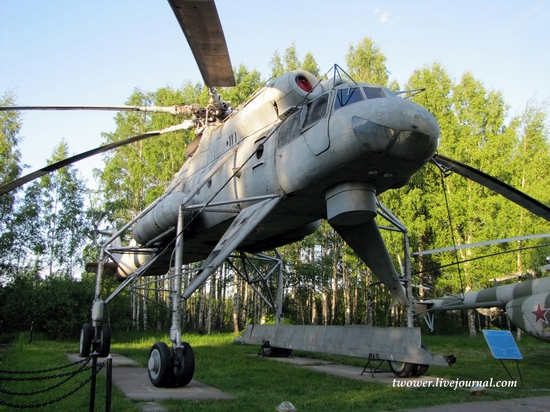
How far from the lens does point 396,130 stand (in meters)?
6.32

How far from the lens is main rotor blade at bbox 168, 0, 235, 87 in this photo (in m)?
6.10

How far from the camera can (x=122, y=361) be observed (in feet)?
38.9

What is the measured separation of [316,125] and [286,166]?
0.92 m

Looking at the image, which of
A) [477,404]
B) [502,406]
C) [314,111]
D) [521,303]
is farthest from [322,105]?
[521,303]

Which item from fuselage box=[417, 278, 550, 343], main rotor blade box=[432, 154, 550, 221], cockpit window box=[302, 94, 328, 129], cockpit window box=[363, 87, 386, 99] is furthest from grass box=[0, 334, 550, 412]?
cockpit window box=[363, 87, 386, 99]

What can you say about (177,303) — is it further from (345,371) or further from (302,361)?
(302,361)

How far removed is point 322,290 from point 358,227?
78.2ft

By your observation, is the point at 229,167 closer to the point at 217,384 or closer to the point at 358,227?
the point at 358,227

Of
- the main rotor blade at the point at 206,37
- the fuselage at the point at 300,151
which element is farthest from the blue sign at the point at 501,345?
the main rotor blade at the point at 206,37

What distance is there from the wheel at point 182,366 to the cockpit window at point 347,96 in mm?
4703

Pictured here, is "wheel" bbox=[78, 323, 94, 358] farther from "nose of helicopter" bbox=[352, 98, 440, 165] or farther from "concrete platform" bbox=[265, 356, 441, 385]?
"nose of helicopter" bbox=[352, 98, 440, 165]

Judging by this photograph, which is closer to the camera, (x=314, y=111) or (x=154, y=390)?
(x=154, y=390)

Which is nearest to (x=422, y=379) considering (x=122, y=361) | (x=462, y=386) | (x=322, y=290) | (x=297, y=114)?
(x=462, y=386)

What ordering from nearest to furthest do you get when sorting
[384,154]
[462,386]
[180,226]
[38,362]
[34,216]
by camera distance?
[384,154], [462,386], [180,226], [38,362], [34,216]
